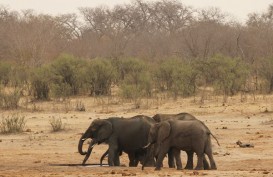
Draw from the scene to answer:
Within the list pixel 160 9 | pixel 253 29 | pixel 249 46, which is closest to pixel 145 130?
pixel 249 46

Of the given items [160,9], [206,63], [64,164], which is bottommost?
[64,164]

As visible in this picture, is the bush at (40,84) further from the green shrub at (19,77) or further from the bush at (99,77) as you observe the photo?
the bush at (99,77)

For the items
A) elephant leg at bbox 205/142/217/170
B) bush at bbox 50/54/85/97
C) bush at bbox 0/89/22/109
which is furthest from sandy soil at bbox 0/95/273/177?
bush at bbox 50/54/85/97

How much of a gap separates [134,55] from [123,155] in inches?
1411

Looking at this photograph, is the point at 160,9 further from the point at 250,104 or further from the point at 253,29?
the point at 250,104

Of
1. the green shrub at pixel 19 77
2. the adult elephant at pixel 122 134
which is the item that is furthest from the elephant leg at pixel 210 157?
the green shrub at pixel 19 77

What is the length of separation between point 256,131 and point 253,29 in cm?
3319

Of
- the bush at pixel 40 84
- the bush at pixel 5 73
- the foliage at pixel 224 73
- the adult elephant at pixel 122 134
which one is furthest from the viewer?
the bush at pixel 5 73

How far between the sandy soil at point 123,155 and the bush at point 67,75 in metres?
1.21

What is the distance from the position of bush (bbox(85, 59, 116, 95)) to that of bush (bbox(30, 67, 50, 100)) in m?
1.53

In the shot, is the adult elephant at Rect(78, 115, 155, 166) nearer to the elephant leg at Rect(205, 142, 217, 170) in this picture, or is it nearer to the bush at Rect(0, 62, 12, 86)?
the elephant leg at Rect(205, 142, 217, 170)

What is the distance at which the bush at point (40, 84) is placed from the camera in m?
26.1

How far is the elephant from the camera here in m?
11.7

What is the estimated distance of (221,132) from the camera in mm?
17828
